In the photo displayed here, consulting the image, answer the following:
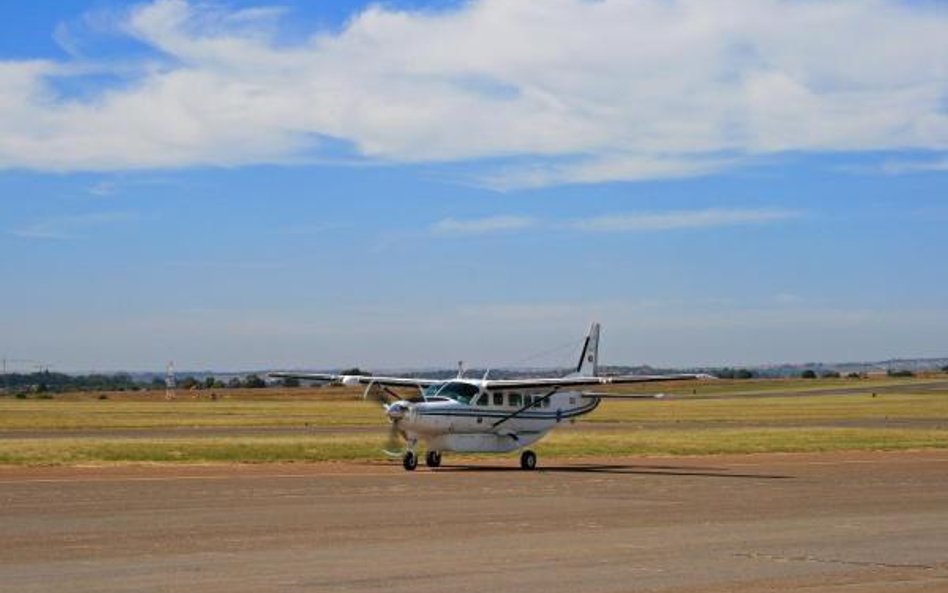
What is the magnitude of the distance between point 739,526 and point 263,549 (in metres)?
7.79

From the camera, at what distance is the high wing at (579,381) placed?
38469mm

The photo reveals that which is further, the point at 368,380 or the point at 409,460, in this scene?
the point at 368,380

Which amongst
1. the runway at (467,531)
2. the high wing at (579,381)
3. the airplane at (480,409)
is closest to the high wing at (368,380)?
the airplane at (480,409)

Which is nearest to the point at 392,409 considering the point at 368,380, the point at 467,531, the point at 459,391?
the point at 459,391

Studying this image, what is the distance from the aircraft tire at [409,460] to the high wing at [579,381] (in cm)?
358

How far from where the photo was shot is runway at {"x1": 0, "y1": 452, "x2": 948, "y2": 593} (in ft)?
52.2

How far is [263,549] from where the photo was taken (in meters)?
18.6

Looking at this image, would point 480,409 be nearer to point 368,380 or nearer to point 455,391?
point 455,391

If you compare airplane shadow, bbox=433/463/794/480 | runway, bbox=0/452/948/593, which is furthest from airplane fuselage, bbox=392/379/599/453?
runway, bbox=0/452/948/593

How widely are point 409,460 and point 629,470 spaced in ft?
18.8

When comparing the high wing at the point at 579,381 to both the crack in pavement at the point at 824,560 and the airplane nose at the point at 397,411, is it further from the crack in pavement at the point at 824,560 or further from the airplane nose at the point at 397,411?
the crack in pavement at the point at 824,560

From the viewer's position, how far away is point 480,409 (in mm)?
40062

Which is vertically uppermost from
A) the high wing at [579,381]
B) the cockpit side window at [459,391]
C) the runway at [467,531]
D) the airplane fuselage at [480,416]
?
the high wing at [579,381]

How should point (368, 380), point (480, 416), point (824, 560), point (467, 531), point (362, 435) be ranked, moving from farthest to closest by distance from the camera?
point (362, 435), point (368, 380), point (480, 416), point (467, 531), point (824, 560)
